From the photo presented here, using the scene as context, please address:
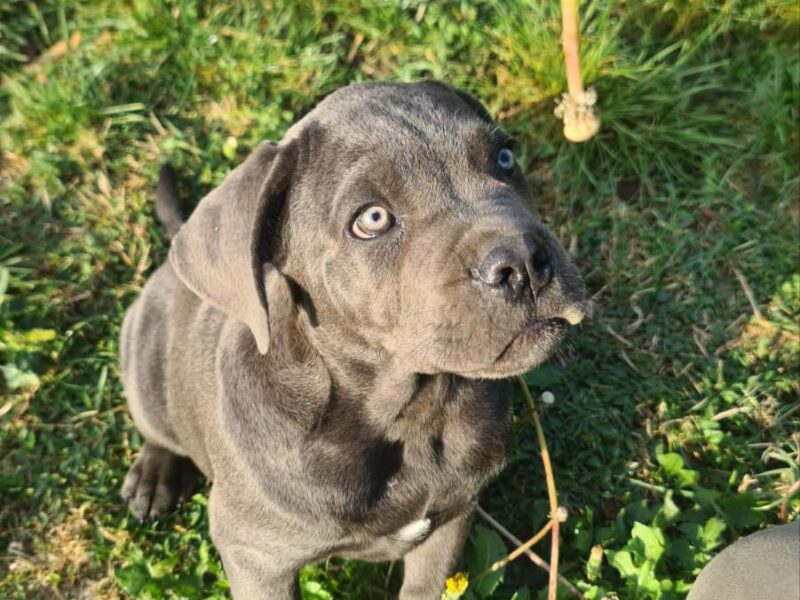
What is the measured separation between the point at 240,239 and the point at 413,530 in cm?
132

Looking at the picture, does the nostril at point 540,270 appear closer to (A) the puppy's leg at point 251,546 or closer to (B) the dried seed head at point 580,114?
(A) the puppy's leg at point 251,546

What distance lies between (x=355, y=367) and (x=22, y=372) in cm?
254

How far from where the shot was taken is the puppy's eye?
2.88 metres

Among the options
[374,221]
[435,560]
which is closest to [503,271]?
[374,221]

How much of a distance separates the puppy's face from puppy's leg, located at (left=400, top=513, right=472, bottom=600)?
1.04 m

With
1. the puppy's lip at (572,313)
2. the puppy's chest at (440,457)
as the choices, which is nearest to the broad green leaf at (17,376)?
the puppy's chest at (440,457)

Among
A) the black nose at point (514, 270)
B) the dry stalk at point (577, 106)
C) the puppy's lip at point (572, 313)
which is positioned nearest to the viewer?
the black nose at point (514, 270)

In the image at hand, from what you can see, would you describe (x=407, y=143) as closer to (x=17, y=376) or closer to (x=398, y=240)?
(x=398, y=240)

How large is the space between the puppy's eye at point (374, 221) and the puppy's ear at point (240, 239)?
13.6 inches

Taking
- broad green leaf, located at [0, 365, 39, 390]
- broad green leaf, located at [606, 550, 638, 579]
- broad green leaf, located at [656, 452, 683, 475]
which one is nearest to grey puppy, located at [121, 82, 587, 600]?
broad green leaf, located at [606, 550, 638, 579]

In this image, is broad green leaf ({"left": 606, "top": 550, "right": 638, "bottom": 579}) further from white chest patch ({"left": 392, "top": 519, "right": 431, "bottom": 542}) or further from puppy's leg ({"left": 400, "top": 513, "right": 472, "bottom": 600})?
white chest patch ({"left": 392, "top": 519, "right": 431, "bottom": 542})

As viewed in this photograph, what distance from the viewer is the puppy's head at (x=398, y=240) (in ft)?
8.71

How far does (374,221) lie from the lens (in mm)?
2883

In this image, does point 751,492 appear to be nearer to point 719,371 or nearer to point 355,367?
point 719,371
